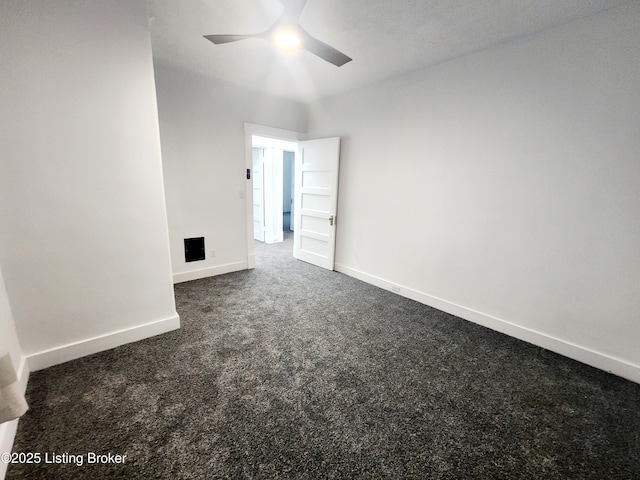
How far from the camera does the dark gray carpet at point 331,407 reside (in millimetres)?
1288

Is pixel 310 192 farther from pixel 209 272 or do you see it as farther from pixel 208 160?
pixel 209 272

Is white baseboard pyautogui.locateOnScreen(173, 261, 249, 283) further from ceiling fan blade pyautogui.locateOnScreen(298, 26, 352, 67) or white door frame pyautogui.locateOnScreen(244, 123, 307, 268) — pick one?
ceiling fan blade pyautogui.locateOnScreen(298, 26, 352, 67)

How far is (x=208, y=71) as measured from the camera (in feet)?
10.2

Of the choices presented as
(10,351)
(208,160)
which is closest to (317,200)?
(208,160)

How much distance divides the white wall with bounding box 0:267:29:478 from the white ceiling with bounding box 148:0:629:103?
2.26 metres

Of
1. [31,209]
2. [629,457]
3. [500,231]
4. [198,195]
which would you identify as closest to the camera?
[629,457]

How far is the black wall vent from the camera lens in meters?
3.48

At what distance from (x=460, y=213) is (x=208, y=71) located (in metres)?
3.31

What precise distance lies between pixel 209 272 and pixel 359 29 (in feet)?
10.8

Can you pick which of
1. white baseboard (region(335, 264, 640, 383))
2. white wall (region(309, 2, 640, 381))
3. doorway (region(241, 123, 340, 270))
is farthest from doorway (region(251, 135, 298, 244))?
white baseboard (region(335, 264, 640, 383))

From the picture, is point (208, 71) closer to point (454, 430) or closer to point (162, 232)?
point (162, 232)

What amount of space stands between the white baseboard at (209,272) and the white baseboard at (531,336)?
84.1 inches

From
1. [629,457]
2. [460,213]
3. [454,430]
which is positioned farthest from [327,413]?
[460,213]

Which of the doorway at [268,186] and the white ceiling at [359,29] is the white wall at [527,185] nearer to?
the white ceiling at [359,29]
